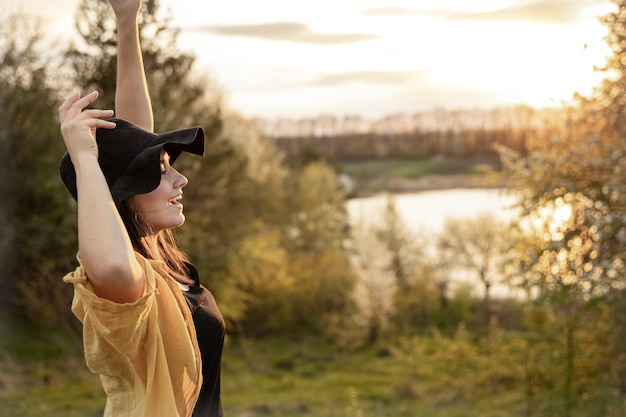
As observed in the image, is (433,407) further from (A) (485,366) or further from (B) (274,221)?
(B) (274,221)

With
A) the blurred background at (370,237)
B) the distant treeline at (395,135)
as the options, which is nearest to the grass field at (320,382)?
the blurred background at (370,237)

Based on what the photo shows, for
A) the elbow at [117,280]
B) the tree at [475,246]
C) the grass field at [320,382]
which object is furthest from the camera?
the tree at [475,246]

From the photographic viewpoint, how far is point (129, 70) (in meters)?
2.89

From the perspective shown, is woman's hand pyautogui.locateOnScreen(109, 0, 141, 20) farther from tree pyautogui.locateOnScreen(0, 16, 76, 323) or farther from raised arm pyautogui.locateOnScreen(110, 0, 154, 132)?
tree pyautogui.locateOnScreen(0, 16, 76, 323)

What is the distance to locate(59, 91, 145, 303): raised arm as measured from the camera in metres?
1.87

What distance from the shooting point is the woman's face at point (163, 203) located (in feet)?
7.62

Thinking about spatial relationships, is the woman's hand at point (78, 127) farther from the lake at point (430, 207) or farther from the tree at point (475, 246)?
the tree at point (475, 246)

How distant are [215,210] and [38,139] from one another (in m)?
7.64

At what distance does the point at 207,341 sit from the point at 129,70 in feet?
3.40

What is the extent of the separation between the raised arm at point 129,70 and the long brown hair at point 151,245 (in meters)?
0.48

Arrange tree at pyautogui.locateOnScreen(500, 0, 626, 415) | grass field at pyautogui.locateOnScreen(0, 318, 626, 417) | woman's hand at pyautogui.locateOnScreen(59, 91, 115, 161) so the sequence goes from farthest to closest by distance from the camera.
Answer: grass field at pyautogui.locateOnScreen(0, 318, 626, 417), tree at pyautogui.locateOnScreen(500, 0, 626, 415), woman's hand at pyautogui.locateOnScreen(59, 91, 115, 161)

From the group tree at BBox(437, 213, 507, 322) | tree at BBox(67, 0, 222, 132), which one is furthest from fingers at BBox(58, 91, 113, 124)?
tree at BBox(437, 213, 507, 322)

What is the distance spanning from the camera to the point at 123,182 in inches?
88.0

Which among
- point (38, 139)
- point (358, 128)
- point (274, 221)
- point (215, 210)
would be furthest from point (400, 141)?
point (38, 139)
